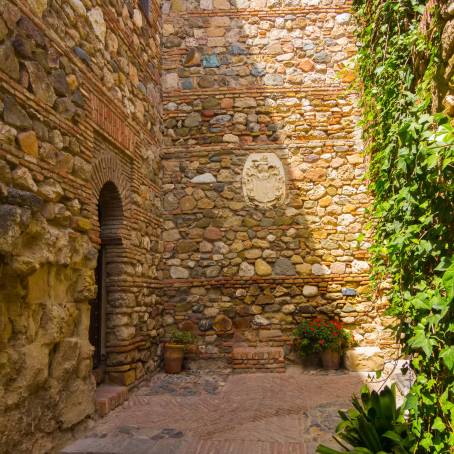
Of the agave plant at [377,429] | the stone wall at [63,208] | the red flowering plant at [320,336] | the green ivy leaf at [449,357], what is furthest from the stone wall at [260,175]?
the green ivy leaf at [449,357]

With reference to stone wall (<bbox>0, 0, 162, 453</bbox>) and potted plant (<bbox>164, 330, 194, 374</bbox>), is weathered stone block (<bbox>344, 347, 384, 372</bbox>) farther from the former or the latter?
stone wall (<bbox>0, 0, 162, 453</bbox>)

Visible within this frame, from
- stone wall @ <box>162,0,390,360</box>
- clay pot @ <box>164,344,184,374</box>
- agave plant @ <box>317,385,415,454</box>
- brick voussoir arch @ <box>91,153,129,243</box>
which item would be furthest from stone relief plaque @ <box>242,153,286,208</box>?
agave plant @ <box>317,385,415,454</box>

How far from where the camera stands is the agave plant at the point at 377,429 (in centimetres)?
286

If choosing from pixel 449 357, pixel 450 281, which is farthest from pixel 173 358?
pixel 450 281

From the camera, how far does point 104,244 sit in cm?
559

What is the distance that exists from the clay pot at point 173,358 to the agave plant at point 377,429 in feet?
11.4

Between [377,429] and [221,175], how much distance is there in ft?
16.3

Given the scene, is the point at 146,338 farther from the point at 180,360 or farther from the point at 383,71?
the point at 383,71

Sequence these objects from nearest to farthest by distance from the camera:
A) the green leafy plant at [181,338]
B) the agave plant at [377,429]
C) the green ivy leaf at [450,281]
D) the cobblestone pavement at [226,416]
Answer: the green ivy leaf at [450,281] < the agave plant at [377,429] < the cobblestone pavement at [226,416] < the green leafy plant at [181,338]

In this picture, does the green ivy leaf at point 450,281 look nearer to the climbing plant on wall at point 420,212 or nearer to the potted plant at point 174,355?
the climbing plant on wall at point 420,212

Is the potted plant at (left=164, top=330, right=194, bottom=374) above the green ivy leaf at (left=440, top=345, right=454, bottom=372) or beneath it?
beneath

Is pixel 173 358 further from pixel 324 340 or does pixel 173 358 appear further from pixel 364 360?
pixel 364 360

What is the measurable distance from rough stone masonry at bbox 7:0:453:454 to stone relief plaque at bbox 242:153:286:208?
23 millimetres

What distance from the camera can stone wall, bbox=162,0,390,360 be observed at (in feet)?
23.1
